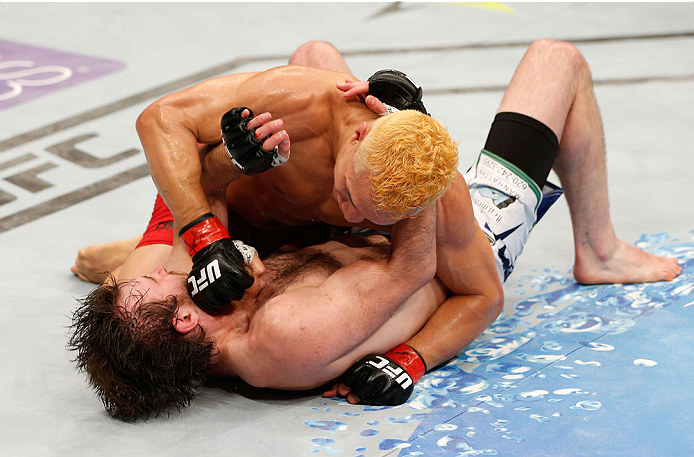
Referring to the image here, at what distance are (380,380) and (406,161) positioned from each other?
0.64m

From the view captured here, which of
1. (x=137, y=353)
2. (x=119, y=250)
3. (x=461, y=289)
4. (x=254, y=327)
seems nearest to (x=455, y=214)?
(x=461, y=289)

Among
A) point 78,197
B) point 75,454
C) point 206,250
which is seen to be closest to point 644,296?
point 206,250

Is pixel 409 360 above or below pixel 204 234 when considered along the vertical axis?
below

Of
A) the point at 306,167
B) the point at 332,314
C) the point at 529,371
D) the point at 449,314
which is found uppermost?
the point at 306,167

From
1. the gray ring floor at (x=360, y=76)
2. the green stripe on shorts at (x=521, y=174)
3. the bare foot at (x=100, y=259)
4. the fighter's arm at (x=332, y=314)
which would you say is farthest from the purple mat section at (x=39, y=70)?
the fighter's arm at (x=332, y=314)

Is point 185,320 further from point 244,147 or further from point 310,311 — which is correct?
point 244,147

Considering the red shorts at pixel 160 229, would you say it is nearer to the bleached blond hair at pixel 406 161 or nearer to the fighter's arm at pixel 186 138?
the fighter's arm at pixel 186 138

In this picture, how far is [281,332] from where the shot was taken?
2.23m

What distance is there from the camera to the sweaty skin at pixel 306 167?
248cm

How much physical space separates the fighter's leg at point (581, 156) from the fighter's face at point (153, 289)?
1313 mm

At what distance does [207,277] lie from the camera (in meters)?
2.29

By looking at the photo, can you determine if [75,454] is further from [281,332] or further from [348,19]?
[348,19]

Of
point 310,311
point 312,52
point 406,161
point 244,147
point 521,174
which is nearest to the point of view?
point 406,161

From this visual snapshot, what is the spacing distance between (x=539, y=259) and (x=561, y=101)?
25.7 inches
